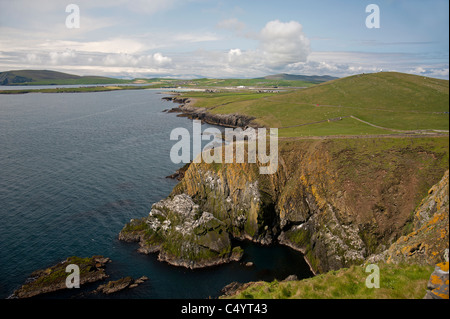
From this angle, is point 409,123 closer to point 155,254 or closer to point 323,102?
point 155,254

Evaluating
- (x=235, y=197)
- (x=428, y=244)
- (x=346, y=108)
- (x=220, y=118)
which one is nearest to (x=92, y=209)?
(x=235, y=197)

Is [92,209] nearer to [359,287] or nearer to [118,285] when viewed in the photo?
[118,285]

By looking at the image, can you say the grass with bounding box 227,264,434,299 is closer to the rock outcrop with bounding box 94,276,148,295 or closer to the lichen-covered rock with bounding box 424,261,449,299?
the lichen-covered rock with bounding box 424,261,449,299

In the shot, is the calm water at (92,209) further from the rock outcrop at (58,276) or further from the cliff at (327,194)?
the cliff at (327,194)

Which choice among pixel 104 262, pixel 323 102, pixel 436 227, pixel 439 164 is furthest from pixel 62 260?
→ pixel 323 102

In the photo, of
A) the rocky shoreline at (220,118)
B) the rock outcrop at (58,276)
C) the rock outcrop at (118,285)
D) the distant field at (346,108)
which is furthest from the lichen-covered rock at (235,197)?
the rocky shoreline at (220,118)
